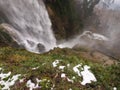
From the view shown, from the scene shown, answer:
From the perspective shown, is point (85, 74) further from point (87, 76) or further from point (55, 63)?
point (55, 63)

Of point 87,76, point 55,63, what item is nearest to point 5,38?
A: point 55,63

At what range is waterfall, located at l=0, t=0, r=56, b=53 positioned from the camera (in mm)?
30797

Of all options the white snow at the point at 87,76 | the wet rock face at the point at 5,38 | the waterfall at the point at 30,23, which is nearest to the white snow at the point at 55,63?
the white snow at the point at 87,76

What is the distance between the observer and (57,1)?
42594 mm

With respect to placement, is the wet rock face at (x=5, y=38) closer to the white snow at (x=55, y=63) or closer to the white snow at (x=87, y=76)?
the white snow at (x=55, y=63)

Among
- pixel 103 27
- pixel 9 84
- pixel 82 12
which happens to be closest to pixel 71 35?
pixel 82 12

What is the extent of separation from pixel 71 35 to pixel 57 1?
6642mm

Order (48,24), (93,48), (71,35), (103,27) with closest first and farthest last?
(93,48) → (48,24) → (71,35) → (103,27)

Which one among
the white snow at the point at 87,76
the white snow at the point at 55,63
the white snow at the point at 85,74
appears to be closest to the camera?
the white snow at the point at 87,76

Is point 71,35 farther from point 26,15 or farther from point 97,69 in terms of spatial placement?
point 97,69

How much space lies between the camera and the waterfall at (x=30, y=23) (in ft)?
101

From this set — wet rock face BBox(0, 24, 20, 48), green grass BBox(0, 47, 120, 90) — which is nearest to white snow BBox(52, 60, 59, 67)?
green grass BBox(0, 47, 120, 90)

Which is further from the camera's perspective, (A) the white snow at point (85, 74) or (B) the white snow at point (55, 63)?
(B) the white snow at point (55, 63)

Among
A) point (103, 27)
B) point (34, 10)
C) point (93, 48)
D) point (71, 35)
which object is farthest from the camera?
point (103, 27)
